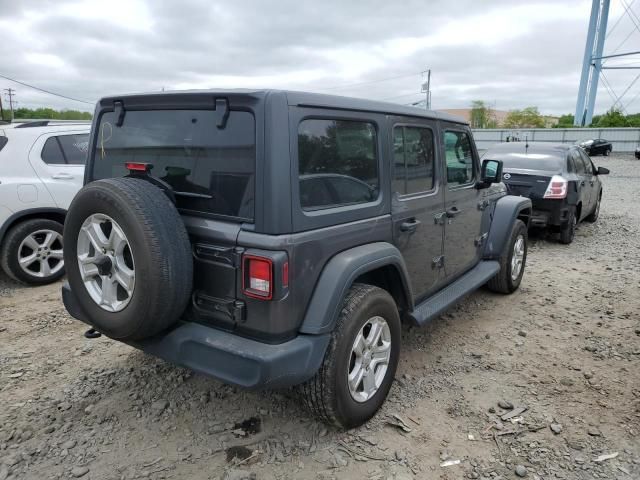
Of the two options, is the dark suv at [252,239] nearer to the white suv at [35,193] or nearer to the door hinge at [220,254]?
the door hinge at [220,254]

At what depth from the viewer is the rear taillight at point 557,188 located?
7.30m

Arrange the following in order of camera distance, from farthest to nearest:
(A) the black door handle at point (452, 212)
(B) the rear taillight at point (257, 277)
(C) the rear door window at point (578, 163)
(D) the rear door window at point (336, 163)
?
1. (C) the rear door window at point (578, 163)
2. (A) the black door handle at point (452, 212)
3. (D) the rear door window at point (336, 163)
4. (B) the rear taillight at point (257, 277)

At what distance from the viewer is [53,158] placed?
536 cm

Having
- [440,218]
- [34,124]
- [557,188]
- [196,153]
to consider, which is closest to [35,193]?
[34,124]

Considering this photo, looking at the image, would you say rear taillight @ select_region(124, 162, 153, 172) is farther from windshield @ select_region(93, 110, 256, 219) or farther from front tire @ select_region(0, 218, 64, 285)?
front tire @ select_region(0, 218, 64, 285)

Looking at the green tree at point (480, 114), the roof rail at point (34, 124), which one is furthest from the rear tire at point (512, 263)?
the green tree at point (480, 114)

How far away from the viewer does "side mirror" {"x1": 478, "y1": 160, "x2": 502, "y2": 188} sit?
14.5 ft

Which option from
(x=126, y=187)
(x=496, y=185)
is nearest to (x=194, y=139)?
(x=126, y=187)

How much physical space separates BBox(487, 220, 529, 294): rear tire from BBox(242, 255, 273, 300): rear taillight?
3300mm

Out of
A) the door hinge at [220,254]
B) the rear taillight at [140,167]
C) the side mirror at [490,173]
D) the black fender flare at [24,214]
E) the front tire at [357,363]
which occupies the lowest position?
the front tire at [357,363]

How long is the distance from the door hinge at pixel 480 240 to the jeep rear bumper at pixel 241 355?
247cm

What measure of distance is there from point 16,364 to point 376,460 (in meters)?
2.77

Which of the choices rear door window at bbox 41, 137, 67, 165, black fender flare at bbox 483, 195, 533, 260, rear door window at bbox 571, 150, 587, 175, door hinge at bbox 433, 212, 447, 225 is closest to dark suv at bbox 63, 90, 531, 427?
door hinge at bbox 433, 212, 447, 225

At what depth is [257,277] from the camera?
2.28 metres
